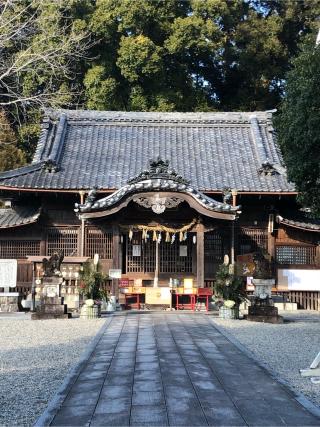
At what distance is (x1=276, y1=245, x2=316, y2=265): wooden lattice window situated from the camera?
1923cm

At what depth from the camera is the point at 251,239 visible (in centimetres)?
1920

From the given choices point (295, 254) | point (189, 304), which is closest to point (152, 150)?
point (189, 304)

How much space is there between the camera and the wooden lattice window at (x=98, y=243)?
18.8 metres

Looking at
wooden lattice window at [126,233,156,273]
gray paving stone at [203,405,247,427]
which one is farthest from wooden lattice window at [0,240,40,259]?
gray paving stone at [203,405,247,427]

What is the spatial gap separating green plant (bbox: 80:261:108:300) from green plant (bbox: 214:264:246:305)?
3.36 metres

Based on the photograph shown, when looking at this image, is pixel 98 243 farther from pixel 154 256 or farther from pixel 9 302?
pixel 9 302

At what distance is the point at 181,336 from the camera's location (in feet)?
35.3

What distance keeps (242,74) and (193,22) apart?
18.2 feet

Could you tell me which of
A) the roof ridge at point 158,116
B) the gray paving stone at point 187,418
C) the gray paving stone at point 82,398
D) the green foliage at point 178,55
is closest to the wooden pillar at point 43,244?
the roof ridge at point 158,116

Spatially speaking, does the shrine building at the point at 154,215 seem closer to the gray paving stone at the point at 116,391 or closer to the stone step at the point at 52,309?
the stone step at the point at 52,309

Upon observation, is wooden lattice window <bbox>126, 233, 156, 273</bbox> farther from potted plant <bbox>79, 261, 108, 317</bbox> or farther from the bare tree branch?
the bare tree branch

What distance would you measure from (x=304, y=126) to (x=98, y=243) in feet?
36.2

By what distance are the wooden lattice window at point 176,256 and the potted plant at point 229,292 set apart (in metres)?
3.98

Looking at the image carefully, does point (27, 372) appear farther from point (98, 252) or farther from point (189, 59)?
point (189, 59)
